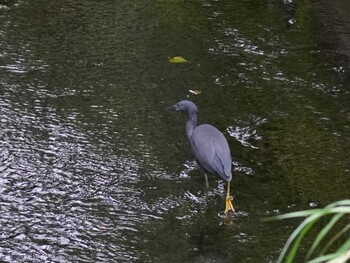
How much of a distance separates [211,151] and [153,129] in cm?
95

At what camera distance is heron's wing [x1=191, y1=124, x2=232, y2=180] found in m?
3.95

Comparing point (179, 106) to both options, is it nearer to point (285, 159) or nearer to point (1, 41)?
point (285, 159)

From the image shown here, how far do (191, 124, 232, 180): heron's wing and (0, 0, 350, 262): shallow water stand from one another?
215 mm

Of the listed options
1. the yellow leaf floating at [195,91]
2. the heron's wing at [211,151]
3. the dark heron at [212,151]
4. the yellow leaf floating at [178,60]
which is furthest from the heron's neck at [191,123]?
the yellow leaf floating at [178,60]

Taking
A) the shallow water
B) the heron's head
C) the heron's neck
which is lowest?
the shallow water

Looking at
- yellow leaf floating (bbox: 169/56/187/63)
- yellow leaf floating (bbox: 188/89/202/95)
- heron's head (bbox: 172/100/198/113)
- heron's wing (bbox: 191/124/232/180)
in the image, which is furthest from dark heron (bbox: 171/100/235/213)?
yellow leaf floating (bbox: 169/56/187/63)

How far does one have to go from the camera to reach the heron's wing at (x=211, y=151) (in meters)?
3.95

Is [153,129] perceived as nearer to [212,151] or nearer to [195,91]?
[195,91]

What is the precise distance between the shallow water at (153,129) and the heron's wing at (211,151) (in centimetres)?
21

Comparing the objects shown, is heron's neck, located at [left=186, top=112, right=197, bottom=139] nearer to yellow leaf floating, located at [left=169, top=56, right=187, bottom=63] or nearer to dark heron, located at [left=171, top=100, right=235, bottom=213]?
dark heron, located at [left=171, top=100, right=235, bottom=213]

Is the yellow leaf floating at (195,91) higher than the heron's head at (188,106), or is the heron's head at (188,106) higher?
the heron's head at (188,106)

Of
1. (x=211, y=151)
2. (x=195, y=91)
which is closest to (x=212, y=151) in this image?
(x=211, y=151)

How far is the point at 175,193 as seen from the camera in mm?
4121

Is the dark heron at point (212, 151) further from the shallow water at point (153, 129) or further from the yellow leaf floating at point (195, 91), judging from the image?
the yellow leaf floating at point (195, 91)
